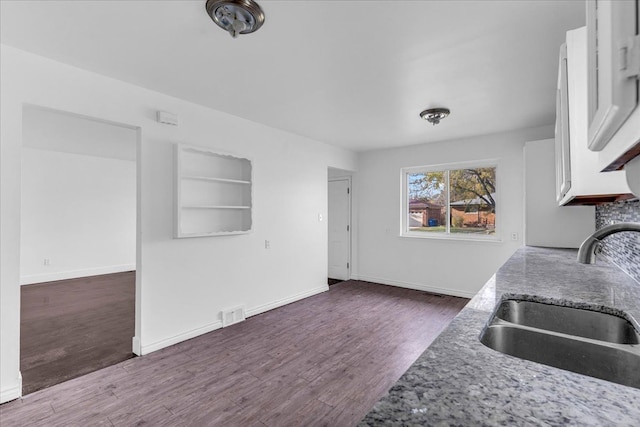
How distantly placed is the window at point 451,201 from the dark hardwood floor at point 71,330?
4400 mm

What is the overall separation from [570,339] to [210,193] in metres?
3.23

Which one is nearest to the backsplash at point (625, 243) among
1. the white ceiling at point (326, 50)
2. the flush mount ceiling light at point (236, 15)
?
the white ceiling at point (326, 50)

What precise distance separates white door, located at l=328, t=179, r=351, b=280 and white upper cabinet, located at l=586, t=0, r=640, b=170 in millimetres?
5138

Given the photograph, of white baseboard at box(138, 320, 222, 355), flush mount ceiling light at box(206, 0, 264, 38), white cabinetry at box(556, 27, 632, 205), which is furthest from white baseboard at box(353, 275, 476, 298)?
flush mount ceiling light at box(206, 0, 264, 38)

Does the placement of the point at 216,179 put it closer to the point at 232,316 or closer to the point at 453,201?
the point at 232,316

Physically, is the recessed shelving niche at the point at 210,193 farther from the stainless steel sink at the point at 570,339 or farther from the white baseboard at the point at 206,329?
the stainless steel sink at the point at 570,339

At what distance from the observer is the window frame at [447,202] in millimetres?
4262

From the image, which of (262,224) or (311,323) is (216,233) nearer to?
(262,224)

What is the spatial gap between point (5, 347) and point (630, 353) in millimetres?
3404

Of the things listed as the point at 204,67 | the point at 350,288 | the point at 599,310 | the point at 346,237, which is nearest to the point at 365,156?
the point at 346,237

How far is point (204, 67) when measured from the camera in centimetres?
237

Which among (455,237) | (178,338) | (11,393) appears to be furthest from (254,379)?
(455,237)

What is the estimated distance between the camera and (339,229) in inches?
230

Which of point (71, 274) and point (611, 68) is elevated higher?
point (611, 68)
